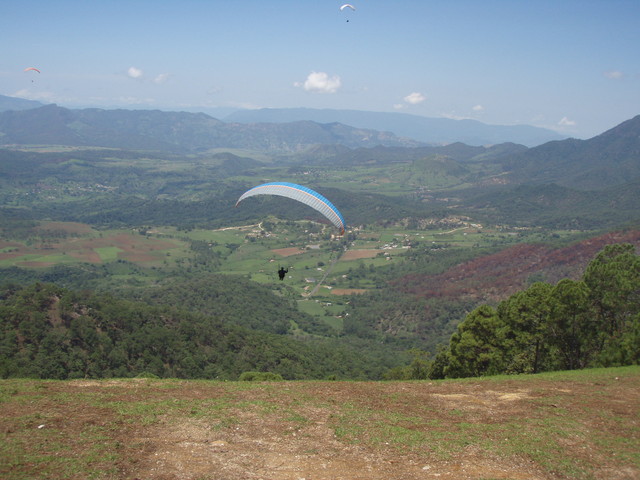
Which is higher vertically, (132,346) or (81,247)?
(132,346)

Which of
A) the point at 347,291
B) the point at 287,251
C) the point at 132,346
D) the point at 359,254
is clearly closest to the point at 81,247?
the point at 287,251

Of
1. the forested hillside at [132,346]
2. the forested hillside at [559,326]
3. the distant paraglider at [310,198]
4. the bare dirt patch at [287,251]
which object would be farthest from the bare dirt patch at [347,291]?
the distant paraglider at [310,198]

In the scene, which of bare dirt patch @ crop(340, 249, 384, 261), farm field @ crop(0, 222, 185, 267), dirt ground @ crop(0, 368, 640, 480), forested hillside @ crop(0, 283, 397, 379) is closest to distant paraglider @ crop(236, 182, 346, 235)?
dirt ground @ crop(0, 368, 640, 480)

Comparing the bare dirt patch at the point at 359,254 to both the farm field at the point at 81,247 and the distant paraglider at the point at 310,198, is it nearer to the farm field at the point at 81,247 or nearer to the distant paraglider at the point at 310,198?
the farm field at the point at 81,247

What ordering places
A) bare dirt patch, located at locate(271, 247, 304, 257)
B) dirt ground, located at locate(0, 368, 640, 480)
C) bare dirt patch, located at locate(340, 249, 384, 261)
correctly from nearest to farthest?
dirt ground, located at locate(0, 368, 640, 480)
bare dirt patch, located at locate(340, 249, 384, 261)
bare dirt patch, located at locate(271, 247, 304, 257)

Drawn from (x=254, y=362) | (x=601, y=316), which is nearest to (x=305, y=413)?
(x=601, y=316)

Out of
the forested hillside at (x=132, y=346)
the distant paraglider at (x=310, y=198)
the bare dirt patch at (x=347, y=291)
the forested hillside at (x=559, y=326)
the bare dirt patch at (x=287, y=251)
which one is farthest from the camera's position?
the bare dirt patch at (x=287, y=251)

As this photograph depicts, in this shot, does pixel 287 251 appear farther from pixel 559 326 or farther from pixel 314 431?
pixel 314 431

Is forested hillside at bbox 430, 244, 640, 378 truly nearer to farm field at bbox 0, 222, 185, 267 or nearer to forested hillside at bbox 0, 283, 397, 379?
forested hillside at bbox 0, 283, 397, 379
